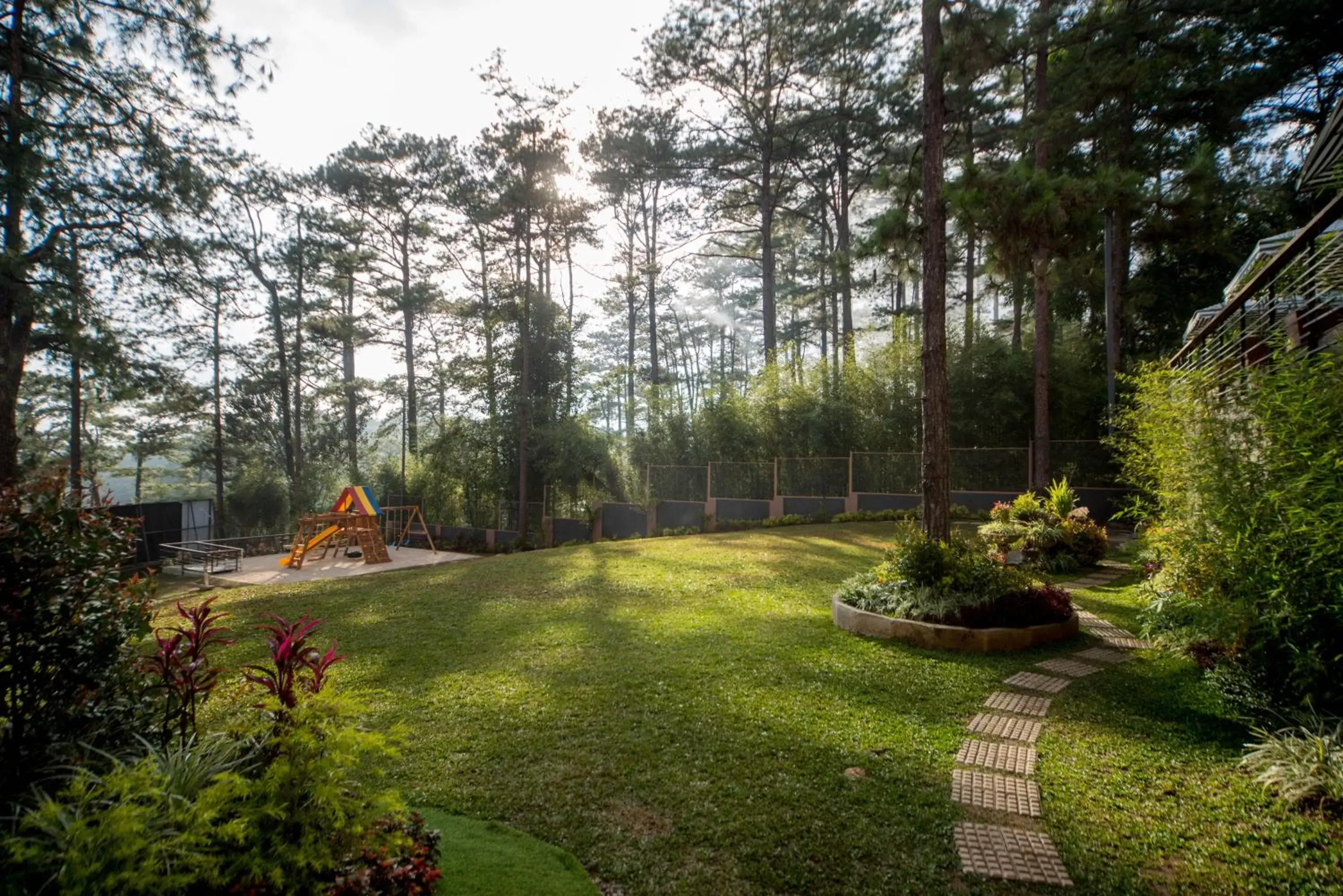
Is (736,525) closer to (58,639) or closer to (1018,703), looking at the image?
(1018,703)

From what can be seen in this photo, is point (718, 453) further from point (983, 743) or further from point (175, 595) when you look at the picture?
point (983, 743)

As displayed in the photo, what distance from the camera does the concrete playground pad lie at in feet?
34.1

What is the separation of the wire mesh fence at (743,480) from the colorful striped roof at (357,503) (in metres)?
7.53

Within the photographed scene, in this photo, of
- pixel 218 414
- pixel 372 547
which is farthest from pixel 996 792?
pixel 218 414

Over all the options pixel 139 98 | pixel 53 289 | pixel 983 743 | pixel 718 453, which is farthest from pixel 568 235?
pixel 983 743

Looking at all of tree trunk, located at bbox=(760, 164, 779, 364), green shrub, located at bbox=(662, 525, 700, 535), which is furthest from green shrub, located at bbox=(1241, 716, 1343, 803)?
tree trunk, located at bbox=(760, 164, 779, 364)

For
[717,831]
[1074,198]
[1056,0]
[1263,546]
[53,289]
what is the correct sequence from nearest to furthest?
[717,831] < [1263,546] < [1074,198] < [53,289] < [1056,0]

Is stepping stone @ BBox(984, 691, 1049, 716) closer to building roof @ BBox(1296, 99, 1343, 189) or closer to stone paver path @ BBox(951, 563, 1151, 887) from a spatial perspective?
stone paver path @ BBox(951, 563, 1151, 887)

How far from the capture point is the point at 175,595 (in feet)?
29.9

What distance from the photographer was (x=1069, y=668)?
4305mm

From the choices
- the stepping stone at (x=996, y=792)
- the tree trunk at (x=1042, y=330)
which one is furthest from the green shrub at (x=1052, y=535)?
the stepping stone at (x=996, y=792)

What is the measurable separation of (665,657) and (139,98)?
12506 millimetres

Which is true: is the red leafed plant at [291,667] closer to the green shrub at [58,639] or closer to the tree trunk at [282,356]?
the green shrub at [58,639]

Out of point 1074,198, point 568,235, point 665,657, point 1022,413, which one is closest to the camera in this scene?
point 665,657
